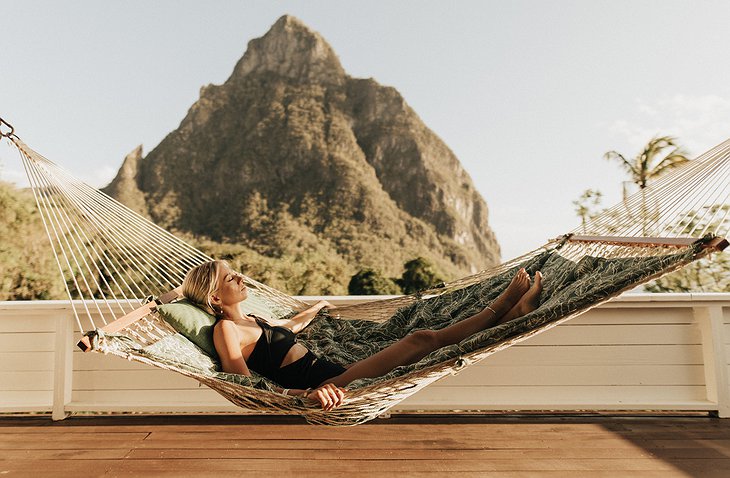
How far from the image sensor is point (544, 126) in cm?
3111

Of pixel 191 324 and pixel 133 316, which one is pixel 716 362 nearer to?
pixel 191 324

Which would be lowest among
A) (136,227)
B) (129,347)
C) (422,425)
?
(422,425)

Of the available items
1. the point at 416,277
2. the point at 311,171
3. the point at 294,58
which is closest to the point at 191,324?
the point at 416,277

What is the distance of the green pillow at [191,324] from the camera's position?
62.6 inches

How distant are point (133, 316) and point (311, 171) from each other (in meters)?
28.1

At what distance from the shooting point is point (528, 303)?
1683mm

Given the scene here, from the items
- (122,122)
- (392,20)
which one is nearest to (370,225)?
(392,20)

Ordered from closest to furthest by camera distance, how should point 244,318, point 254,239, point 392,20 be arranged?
point 244,318 → point 254,239 → point 392,20

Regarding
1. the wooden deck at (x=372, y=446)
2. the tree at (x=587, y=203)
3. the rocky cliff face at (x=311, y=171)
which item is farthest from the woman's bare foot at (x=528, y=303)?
the rocky cliff face at (x=311, y=171)

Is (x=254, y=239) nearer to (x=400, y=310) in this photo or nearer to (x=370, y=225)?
(x=370, y=225)

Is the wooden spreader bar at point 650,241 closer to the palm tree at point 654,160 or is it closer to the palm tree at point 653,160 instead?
the palm tree at point 653,160

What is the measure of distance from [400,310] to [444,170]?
108ft

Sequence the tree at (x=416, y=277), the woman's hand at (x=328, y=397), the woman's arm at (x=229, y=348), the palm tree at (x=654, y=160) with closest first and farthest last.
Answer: the woman's hand at (x=328, y=397), the woman's arm at (x=229, y=348), the palm tree at (x=654, y=160), the tree at (x=416, y=277)

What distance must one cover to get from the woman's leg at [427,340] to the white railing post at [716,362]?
3.97 feet
